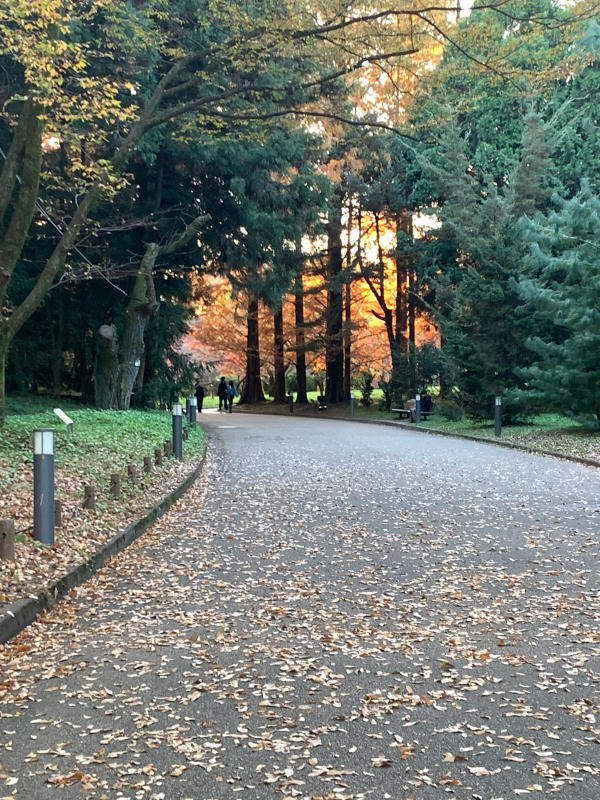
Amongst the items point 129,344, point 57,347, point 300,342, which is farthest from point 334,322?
point 129,344

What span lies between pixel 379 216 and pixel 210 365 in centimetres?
1082

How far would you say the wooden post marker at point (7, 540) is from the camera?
544 cm

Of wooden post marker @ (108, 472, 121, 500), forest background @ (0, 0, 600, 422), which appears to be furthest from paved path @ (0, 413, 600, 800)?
forest background @ (0, 0, 600, 422)

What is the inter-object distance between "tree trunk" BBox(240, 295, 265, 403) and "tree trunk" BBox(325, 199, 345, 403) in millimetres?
4292

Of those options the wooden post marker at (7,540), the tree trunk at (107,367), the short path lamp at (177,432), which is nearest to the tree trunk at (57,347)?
Result: the tree trunk at (107,367)

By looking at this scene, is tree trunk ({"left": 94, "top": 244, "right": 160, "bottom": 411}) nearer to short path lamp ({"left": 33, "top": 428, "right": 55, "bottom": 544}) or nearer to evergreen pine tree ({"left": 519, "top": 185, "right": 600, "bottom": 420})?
evergreen pine tree ({"left": 519, "top": 185, "right": 600, "bottom": 420})

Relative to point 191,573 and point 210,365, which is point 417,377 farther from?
point 191,573

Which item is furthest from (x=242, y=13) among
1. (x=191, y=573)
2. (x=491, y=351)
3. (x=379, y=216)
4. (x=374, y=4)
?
(x=379, y=216)

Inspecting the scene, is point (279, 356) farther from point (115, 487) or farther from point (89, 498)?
point (89, 498)

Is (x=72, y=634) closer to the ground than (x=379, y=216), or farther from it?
closer to the ground

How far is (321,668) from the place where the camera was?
12.8 feet

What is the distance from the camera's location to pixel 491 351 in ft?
71.3

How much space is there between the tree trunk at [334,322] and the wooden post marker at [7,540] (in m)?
29.9

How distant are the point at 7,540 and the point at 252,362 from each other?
36.6m
